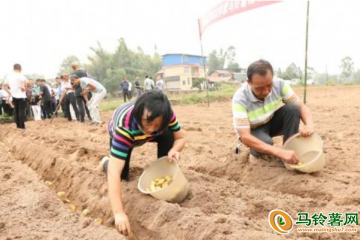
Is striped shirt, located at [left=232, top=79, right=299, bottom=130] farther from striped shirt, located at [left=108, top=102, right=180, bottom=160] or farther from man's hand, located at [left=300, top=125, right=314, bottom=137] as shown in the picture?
striped shirt, located at [left=108, top=102, right=180, bottom=160]

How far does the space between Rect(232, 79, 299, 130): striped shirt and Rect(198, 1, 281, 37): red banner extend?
6.99 meters

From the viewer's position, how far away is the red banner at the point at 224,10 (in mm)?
10286

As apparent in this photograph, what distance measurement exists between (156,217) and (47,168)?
2.26 m

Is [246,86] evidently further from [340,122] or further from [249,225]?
[340,122]

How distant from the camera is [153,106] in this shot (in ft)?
6.55

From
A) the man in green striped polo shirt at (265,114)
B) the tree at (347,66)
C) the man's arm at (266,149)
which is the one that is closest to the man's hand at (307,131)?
the man in green striped polo shirt at (265,114)

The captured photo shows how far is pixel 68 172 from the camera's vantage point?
3572 mm

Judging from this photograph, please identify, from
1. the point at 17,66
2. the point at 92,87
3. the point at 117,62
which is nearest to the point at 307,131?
the point at 92,87

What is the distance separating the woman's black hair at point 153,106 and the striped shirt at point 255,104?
1085mm

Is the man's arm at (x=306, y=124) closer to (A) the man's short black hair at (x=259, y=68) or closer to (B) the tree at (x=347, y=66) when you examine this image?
(A) the man's short black hair at (x=259, y=68)

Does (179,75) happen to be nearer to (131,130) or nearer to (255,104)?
(255,104)

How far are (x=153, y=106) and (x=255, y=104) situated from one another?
137cm

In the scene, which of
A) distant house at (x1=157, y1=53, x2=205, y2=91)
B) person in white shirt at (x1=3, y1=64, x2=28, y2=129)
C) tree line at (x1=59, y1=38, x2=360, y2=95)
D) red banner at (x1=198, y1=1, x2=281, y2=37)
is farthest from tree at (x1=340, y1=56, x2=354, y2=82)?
person in white shirt at (x1=3, y1=64, x2=28, y2=129)

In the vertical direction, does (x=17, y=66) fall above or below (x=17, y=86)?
above
